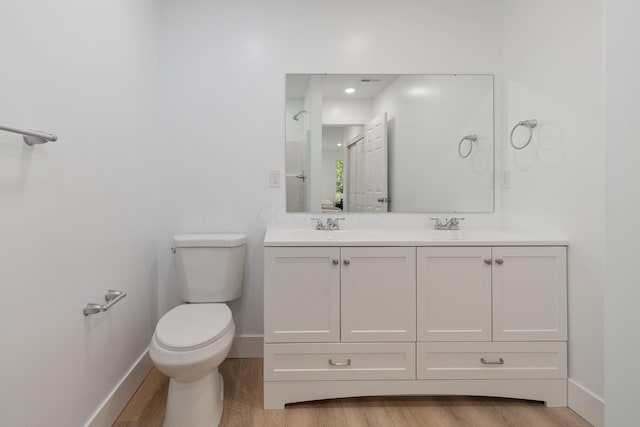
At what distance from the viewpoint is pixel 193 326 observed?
157 cm

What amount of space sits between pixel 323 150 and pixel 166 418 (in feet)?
5.43

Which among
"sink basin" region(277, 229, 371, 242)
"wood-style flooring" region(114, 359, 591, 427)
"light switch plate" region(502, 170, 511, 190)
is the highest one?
"light switch plate" region(502, 170, 511, 190)

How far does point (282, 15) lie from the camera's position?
2232 millimetres

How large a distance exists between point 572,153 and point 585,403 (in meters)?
1.19

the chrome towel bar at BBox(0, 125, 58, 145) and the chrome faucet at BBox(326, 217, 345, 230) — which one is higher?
the chrome towel bar at BBox(0, 125, 58, 145)

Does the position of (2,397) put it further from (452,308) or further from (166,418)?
(452,308)

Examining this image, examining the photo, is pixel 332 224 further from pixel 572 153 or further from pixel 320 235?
pixel 572 153

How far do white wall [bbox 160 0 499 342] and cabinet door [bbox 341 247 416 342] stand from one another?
623mm

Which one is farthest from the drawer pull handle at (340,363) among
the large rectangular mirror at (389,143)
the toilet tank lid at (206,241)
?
the large rectangular mirror at (389,143)

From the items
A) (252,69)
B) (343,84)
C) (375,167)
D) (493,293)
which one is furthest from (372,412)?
(252,69)

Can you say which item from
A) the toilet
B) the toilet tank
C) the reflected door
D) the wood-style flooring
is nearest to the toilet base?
the toilet

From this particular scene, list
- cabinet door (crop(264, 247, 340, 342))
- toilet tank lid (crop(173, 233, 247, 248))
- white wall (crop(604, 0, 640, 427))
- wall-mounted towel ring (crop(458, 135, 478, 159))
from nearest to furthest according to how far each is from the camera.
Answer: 1. white wall (crop(604, 0, 640, 427))
2. cabinet door (crop(264, 247, 340, 342))
3. toilet tank lid (crop(173, 233, 247, 248))
4. wall-mounted towel ring (crop(458, 135, 478, 159))

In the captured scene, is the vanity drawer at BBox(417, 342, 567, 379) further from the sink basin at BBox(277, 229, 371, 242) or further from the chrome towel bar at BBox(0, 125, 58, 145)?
the chrome towel bar at BBox(0, 125, 58, 145)

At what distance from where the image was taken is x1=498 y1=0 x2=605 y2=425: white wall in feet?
5.22
